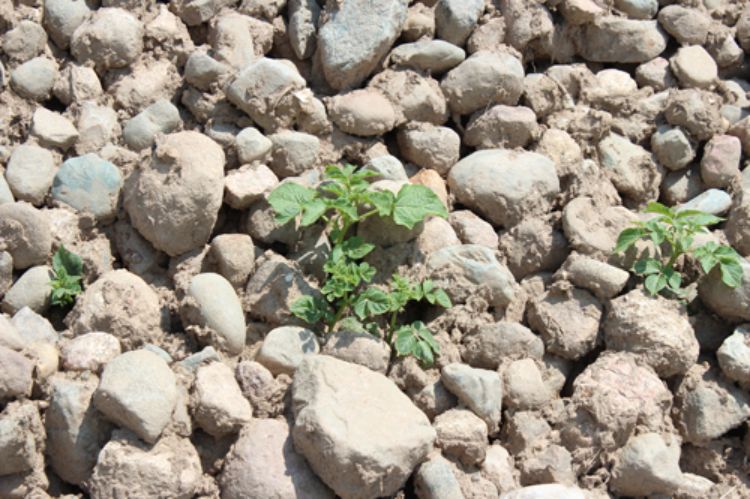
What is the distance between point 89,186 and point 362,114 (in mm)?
1069

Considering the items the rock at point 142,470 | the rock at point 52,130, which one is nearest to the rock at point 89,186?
the rock at point 52,130

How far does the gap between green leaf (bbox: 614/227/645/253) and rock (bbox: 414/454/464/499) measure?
1052 mm

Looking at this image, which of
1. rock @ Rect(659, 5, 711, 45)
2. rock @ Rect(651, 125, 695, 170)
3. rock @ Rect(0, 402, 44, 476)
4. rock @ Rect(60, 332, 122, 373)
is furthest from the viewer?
rock @ Rect(659, 5, 711, 45)

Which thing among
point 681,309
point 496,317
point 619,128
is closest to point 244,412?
point 496,317

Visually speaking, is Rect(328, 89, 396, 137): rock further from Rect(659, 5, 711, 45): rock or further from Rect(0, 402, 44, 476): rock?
Rect(0, 402, 44, 476): rock

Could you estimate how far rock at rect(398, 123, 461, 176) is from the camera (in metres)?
4.00

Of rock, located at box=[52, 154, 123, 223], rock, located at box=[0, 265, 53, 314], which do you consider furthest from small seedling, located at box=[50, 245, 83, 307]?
rock, located at box=[52, 154, 123, 223]

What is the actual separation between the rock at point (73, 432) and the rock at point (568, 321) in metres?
1.55

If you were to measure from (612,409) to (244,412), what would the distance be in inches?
48.8

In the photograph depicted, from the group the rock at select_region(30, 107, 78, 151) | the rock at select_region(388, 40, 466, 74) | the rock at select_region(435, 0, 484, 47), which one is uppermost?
the rock at select_region(435, 0, 484, 47)

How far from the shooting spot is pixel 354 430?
10.2 feet

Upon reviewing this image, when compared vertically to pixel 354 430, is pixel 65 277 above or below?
above

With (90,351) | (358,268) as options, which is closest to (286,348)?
(358,268)

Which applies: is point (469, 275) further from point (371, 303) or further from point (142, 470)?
point (142, 470)
